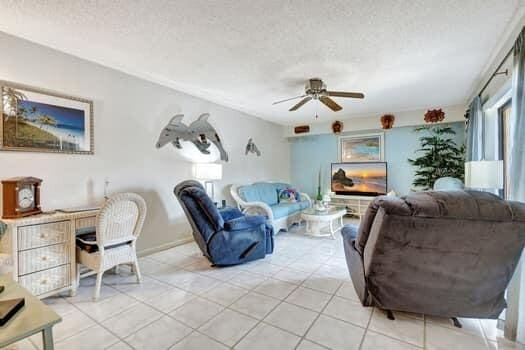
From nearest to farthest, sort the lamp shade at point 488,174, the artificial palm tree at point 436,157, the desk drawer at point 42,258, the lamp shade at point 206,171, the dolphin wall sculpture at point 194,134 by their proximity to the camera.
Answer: the desk drawer at point 42,258 → the lamp shade at point 488,174 → the dolphin wall sculpture at point 194,134 → the lamp shade at point 206,171 → the artificial palm tree at point 436,157

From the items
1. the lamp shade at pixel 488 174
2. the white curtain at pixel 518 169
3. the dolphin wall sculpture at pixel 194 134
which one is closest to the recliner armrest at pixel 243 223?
the dolphin wall sculpture at pixel 194 134

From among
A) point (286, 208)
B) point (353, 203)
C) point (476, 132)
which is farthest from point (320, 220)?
point (476, 132)

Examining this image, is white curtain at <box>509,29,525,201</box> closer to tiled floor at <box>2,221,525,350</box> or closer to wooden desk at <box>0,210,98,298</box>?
tiled floor at <box>2,221,525,350</box>

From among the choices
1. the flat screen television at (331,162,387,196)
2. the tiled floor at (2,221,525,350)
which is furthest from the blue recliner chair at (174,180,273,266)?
the flat screen television at (331,162,387,196)

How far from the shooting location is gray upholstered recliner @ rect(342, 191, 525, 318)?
1542 mm

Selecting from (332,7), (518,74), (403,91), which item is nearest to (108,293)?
(332,7)

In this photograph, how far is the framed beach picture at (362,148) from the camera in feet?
19.2

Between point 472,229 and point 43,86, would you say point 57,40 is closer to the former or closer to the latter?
point 43,86

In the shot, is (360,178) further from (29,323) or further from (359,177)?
(29,323)

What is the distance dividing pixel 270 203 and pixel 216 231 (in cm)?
234

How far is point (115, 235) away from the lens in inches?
93.5

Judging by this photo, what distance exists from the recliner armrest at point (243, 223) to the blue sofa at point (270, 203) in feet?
3.20

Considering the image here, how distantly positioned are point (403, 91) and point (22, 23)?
4815 millimetres

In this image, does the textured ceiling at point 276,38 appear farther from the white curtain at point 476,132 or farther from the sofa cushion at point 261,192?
the sofa cushion at point 261,192
